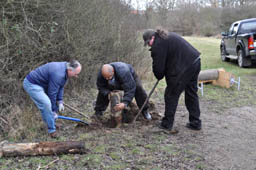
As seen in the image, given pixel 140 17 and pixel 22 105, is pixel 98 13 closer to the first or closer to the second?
pixel 140 17

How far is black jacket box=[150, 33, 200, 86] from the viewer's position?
441 cm

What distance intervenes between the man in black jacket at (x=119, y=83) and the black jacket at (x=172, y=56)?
570mm

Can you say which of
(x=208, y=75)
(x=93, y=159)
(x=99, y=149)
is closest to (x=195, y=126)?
(x=99, y=149)

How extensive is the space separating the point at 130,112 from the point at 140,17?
215 inches

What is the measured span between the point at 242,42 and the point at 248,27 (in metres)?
1.04

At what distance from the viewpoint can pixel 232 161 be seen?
13.0 ft

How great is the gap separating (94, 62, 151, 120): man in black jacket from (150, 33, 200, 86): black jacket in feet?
1.87

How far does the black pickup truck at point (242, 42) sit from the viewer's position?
36.2 feet

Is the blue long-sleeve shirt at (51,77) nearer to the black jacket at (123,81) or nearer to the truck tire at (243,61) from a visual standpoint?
the black jacket at (123,81)

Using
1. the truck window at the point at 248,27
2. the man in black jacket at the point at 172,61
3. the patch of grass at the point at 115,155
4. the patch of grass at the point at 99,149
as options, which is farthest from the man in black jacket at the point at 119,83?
the truck window at the point at 248,27

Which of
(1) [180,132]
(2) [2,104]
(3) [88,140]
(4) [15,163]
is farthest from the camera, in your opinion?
(2) [2,104]

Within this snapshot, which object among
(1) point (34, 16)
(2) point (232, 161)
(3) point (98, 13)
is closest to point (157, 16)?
(3) point (98, 13)

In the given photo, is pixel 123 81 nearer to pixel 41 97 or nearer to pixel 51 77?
pixel 51 77

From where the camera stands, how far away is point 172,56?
4.53m
